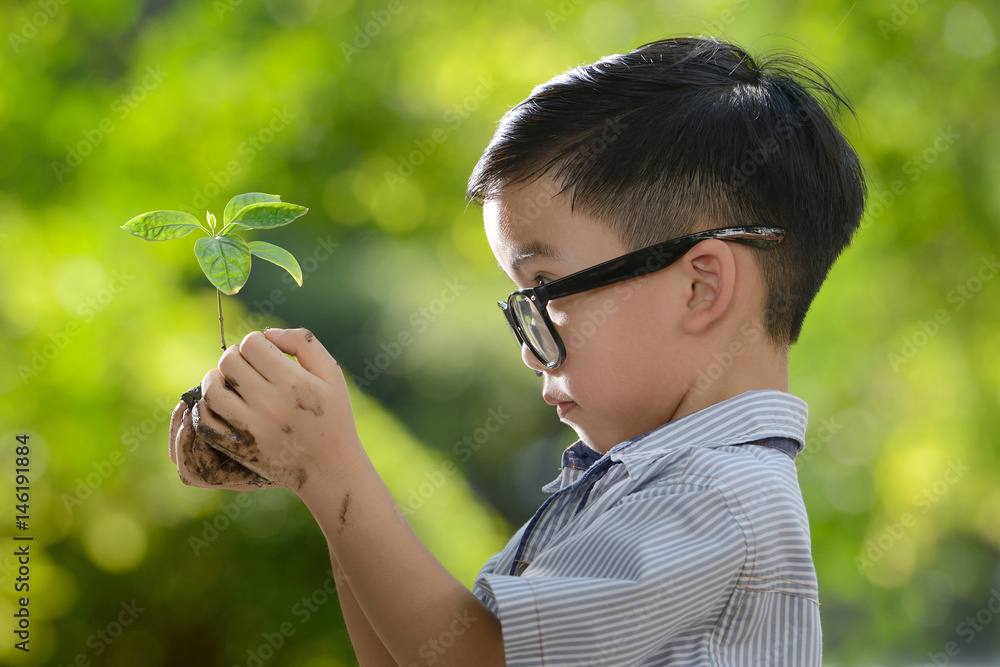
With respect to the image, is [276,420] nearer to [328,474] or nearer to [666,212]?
[328,474]

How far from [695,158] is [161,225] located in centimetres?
45

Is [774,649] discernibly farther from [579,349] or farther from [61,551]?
[61,551]

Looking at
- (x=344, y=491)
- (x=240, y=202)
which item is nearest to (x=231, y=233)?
(x=240, y=202)

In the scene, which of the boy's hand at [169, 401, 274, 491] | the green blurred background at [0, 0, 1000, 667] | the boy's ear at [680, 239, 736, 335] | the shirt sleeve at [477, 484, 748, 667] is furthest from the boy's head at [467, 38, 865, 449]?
the green blurred background at [0, 0, 1000, 667]

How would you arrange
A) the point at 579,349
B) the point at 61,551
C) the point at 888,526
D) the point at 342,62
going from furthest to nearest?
the point at 888,526 → the point at 342,62 → the point at 61,551 → the point at 579,349

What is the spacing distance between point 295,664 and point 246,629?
0.14 m

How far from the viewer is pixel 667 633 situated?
49 cm

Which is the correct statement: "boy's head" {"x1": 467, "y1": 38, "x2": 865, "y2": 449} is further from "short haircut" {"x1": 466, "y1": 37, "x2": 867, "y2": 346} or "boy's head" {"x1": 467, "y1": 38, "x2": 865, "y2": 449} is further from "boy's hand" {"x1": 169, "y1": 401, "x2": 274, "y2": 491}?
"boy's hand" {"x1": 169, "y1": 401, "x2": 274, "y2": 491}

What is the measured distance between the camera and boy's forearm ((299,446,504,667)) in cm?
50

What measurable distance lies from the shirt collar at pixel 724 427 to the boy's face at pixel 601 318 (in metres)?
0.03

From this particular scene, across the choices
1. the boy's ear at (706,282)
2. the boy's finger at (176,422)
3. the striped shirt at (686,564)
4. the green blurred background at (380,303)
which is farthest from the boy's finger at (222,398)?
the green blurred background at (380,303)

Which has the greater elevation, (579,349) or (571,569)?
(579,349)

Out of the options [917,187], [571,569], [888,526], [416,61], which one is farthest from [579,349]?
[917,187]

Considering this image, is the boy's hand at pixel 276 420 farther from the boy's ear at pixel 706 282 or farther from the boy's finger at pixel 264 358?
the boy's ear at pixel 706 282
